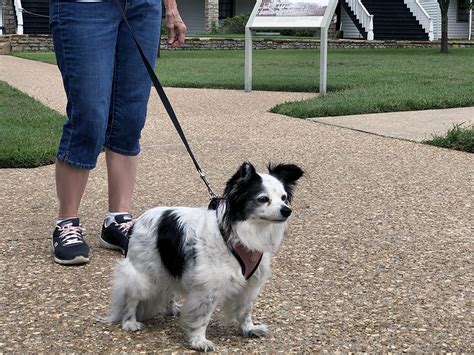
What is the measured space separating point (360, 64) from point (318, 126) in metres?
11.1

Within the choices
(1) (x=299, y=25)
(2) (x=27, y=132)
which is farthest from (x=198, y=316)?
(1) (x=299, y=25)

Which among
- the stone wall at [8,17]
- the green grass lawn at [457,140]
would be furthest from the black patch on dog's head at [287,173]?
the stone wall at [8,17]

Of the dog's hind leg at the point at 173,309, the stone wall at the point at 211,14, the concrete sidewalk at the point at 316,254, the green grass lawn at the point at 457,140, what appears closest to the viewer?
the concrete sidewalk at the point at 316,254

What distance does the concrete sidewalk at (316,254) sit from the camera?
119 inches

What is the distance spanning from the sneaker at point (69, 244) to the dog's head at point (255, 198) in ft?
4.06

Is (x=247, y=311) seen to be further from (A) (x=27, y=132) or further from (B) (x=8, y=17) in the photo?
(B) (x=8, y=17)

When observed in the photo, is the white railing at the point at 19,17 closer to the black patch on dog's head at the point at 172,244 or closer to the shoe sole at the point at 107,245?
the shoe sole at the point at 107,245

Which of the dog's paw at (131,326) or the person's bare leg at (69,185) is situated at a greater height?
the person's bare leg at (69,185)

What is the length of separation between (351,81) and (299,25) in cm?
231

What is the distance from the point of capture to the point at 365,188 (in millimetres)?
5598

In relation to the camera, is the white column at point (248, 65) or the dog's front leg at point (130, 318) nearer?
the dog's front leg at point (130, 318)

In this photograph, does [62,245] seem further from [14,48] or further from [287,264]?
[14,48]

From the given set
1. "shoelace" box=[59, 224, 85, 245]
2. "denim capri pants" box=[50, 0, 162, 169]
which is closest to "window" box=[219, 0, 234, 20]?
"denim capri pants" box=[50, 0, 162, 169]

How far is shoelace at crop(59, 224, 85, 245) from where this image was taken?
12.7ft
